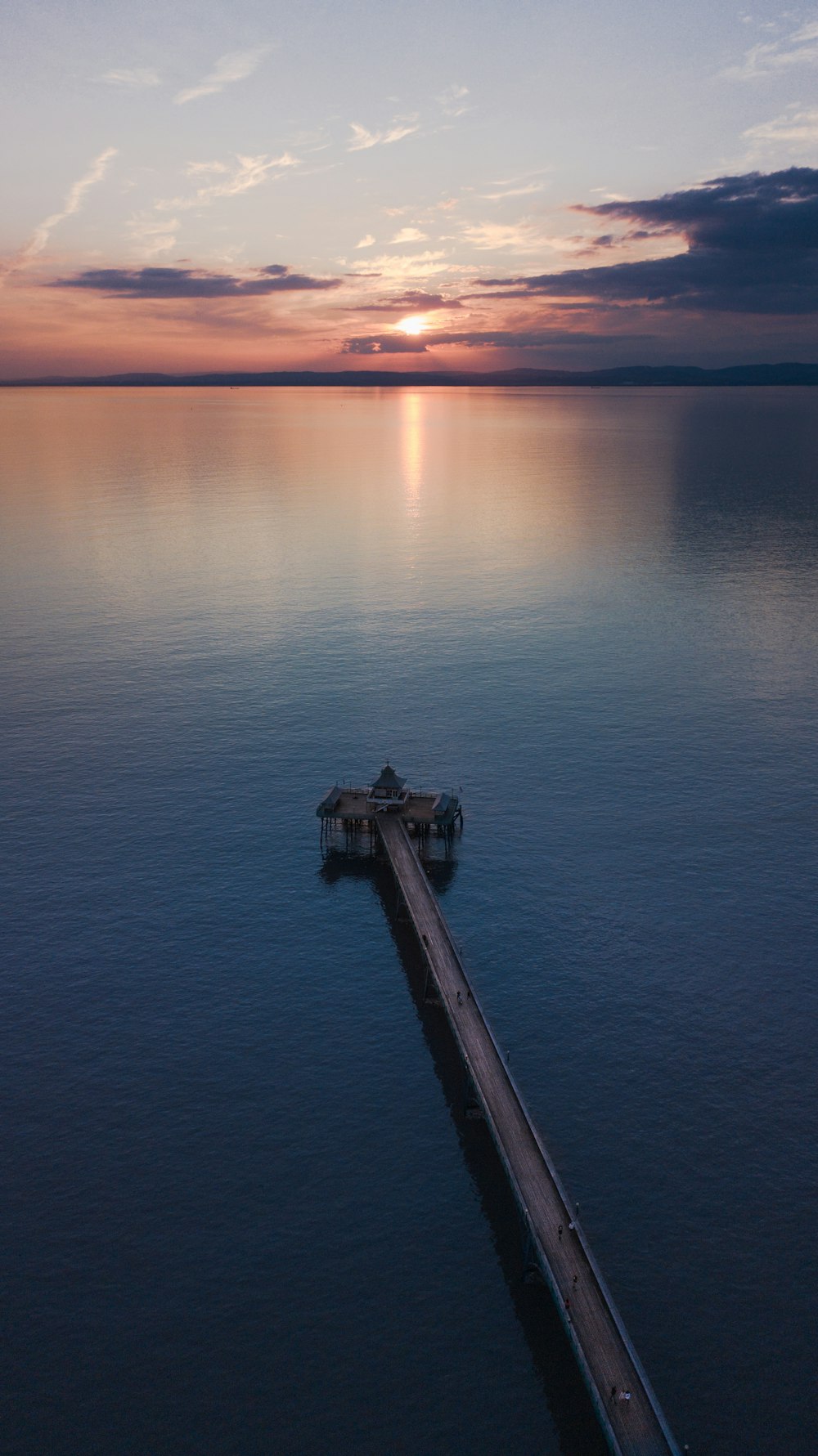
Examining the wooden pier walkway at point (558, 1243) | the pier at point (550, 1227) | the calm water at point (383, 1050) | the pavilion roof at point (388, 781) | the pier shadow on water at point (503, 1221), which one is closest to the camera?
the wooden pier walkway at point (558, 1243)

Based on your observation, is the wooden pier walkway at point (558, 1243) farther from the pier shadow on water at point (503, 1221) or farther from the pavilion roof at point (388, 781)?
the pavilion roof at point (388, 781)

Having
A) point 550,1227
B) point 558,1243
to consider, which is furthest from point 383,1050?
point 558,1243

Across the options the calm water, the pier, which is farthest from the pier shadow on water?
the pier

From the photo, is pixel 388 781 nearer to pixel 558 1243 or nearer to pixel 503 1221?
pixel 503 1221

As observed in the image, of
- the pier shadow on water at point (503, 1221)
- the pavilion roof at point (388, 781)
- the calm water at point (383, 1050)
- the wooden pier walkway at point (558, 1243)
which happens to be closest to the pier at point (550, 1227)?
the wooden pier walkway at point (558, 1243)

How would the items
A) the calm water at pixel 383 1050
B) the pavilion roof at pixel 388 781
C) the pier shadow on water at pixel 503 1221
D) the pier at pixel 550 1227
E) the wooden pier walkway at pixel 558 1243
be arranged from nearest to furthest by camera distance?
the wooden pier walkway at pixel 558 1243 < the pier at pixel 550 1227 < the pier shadow on water at pixel 503 1221 < the calm water at pixel 383 1050 < the pavilion roof at pixel 388 781

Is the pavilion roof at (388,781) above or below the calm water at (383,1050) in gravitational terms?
above

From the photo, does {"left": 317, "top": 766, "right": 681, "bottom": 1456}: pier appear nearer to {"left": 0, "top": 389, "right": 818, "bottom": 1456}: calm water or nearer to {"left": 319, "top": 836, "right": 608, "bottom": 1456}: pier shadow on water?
{"left": 319, "top": 836, "right": 608, "bottom": 1456}: pier shadow on water

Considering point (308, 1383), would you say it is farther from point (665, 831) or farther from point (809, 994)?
point (665, 831)
